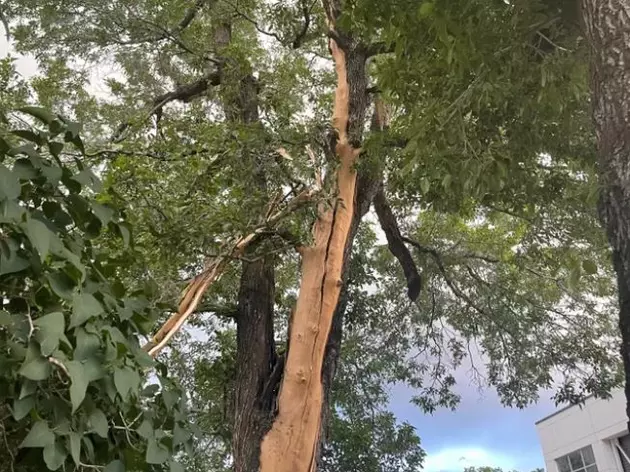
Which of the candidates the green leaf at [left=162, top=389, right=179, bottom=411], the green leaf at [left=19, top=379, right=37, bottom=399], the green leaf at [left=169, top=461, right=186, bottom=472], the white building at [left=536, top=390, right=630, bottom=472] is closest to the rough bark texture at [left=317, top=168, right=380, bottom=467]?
the green leaf at [left=162, top=389, right=179, bottom=411]

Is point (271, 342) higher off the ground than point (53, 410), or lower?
higher

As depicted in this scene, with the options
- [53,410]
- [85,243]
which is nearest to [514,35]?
[85,243]

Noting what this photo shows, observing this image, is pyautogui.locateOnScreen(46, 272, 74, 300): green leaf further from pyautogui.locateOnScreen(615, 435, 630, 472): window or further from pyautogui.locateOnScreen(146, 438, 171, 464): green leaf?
pyautogui.locateOnScreen(615, 435, 630, 472): window

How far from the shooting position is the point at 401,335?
25.1 ft

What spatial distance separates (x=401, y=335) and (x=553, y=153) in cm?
427

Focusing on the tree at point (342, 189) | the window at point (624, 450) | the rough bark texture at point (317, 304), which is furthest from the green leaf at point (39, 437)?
the window at point (624, 450)

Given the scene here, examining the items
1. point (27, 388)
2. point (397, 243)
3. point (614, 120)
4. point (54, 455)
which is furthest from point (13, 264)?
point (397, 243)

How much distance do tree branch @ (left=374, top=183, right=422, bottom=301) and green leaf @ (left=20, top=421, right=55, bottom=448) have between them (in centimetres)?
516

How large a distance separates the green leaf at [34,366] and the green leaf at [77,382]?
0.03 m

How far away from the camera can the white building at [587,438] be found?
12.4m

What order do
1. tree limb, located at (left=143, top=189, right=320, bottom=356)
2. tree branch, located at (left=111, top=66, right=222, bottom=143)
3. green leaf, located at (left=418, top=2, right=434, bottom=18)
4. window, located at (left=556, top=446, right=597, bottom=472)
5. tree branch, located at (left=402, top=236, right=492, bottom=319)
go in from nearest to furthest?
green leaf, located at (left=418, top=2, right=434, bottom=18) → tree limb, located at (left=143, top=189, right=320, bottom=356) → tree branch, located at (left=111, top=66, right=222, bottom=143) → tree branch, located at (left=402, top=236, right=492, bottom=319) → window, located at (left=556, top=446, right=597, bottom=472)

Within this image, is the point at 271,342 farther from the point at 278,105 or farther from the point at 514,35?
the point at 514,35

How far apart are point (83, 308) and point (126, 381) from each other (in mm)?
132

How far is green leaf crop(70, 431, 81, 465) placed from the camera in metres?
0.92
